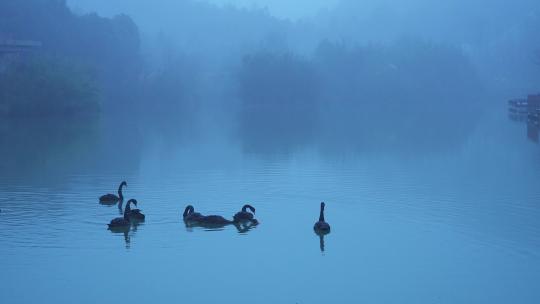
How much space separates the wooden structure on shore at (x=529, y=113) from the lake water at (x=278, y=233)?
Answer: 13.4 m

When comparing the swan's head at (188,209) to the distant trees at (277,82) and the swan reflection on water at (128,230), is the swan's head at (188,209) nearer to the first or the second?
the swan reflection on water at (128,230)

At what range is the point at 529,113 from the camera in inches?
1647

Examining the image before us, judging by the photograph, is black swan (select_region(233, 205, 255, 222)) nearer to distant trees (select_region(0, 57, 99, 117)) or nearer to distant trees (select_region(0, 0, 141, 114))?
distant trees (select_region(0, 57, 99, 117))

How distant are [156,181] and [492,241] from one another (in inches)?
337

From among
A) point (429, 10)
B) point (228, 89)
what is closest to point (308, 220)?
point (228, 89)

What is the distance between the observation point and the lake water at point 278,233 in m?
9.84

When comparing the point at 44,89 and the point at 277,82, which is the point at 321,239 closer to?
the point at 44,89

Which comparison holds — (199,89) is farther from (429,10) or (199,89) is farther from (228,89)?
(429,10)

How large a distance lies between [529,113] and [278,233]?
106 feet

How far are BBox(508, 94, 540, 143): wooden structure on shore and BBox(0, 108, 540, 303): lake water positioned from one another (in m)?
13.4

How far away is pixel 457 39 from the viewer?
9688cm

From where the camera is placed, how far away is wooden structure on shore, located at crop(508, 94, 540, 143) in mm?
35216

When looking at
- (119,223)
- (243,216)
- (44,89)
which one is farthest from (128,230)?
(44,89)

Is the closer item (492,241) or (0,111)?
(492,241)
